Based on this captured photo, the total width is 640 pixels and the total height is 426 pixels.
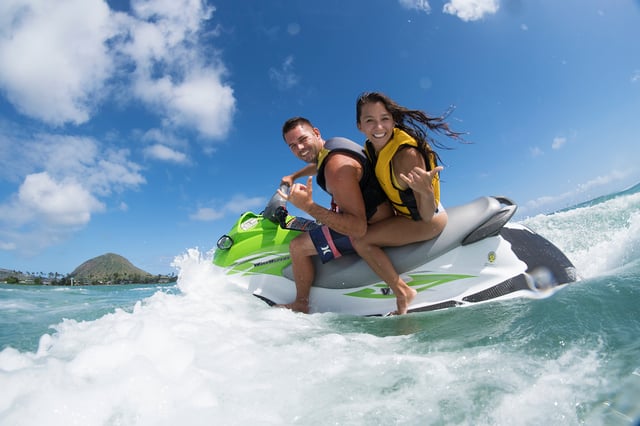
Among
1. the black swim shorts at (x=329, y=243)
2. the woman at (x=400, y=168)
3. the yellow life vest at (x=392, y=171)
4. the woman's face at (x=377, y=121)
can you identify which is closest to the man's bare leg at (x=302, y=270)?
the black swim shorts at (x=329, y=243)

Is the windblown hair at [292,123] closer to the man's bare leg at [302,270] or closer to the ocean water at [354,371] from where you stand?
the man's bare leg at [302,270]

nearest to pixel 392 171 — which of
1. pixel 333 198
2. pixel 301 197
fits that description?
pixel 333 198

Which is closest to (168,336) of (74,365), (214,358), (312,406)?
(214,358)

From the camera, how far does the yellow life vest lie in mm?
2566

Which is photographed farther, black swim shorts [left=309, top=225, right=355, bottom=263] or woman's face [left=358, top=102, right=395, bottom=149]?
black swim shorts [left=309, top=225, right=355, bottom=263]

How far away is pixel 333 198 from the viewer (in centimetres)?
289

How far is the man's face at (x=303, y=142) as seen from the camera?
122 inches

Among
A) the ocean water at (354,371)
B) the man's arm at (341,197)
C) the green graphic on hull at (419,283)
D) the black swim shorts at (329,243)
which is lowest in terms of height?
the ocean water at (354,371)

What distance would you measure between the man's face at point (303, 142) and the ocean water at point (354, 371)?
4.98 feet

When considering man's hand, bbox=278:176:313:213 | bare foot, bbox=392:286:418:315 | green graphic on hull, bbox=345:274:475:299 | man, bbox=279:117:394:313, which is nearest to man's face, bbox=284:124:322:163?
man, bbox=279:117:394:313

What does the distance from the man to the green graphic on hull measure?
1.42ft

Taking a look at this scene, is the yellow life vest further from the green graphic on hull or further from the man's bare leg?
the man's bare leg

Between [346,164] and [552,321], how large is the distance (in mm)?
1618

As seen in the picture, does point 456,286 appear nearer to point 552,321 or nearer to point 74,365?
point 552,321
